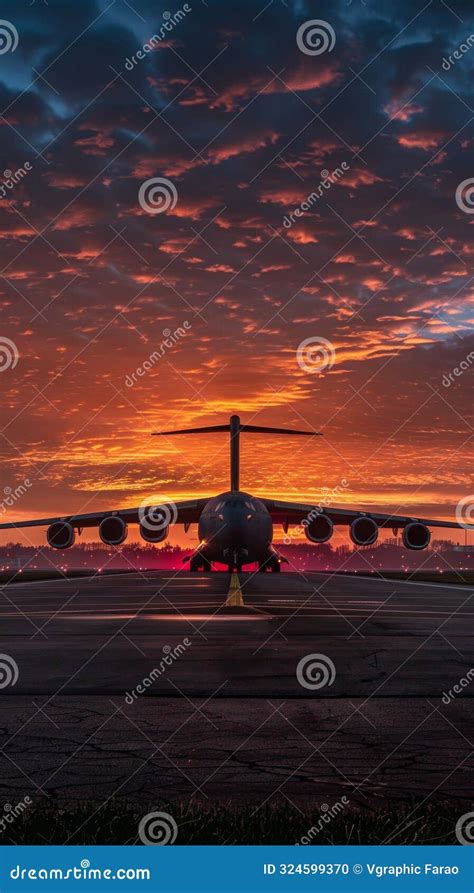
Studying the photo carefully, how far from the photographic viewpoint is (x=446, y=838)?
4398 millimetres

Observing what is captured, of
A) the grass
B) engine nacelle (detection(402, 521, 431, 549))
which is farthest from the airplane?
the grass

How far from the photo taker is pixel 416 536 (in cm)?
3956

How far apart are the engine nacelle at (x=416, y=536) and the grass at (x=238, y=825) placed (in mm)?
34819

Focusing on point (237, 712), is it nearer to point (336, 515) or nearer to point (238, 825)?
point (238, 825)

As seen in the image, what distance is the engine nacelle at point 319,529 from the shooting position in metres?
39.4

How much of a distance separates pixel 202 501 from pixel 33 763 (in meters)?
39.5

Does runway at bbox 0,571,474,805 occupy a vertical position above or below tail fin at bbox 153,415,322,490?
below

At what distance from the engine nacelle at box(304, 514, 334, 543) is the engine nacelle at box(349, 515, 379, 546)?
1.28 m

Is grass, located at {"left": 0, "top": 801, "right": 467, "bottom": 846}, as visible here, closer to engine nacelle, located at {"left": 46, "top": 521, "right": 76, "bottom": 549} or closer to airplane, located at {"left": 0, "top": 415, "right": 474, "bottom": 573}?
airplane, located at {"left": 0, "top": 415, "right": 474, "bottom": 573}

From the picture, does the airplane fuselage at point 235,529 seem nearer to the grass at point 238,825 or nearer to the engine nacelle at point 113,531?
the engine nacelle at point 113,531

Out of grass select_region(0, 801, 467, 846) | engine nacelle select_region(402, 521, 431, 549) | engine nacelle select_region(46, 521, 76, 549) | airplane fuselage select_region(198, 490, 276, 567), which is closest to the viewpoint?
grass select_region(0, 801, 467, 846)

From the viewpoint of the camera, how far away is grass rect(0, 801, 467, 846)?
435 centimetres

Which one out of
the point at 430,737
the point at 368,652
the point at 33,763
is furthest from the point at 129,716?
the point at 368,652
